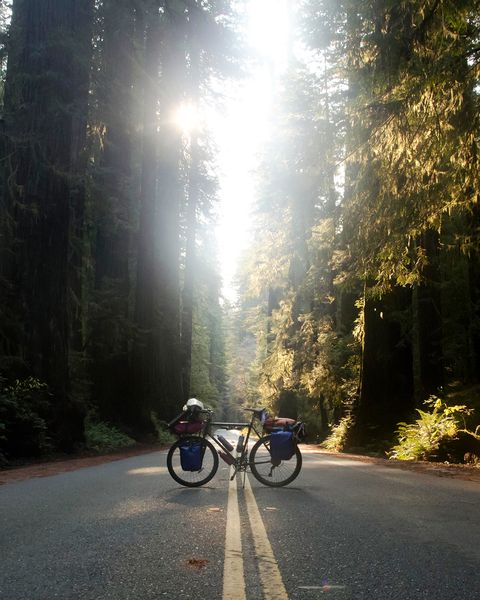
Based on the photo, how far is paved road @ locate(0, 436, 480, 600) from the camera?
12.4 feet

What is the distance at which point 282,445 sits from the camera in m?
8.52

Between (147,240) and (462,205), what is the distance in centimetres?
1401

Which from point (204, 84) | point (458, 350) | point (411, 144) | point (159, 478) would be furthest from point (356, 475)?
point (204, 84)

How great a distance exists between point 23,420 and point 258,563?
31.3 feet

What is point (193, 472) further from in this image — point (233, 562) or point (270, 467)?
point (233, 562)

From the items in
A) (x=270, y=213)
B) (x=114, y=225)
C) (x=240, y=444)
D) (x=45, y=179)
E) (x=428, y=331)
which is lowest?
(x=240, y=444)

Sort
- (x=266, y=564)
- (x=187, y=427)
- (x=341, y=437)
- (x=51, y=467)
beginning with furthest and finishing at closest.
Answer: (x=341, y=437)
(x=51, y=467)
(x=187, y=427)
(x=266, y=564)

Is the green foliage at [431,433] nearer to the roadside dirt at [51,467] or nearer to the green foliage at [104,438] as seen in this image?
the roadside dirt at [51,467]

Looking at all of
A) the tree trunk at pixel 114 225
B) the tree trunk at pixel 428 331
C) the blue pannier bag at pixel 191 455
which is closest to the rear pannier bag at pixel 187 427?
the blue pannier bag at pixel 191 455

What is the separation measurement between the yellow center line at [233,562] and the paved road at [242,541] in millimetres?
28

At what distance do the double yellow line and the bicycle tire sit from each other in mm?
2235

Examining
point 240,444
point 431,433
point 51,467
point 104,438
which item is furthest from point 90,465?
point 431,433

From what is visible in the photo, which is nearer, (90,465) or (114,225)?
(90,465)

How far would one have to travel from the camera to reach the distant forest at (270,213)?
10.5 m
